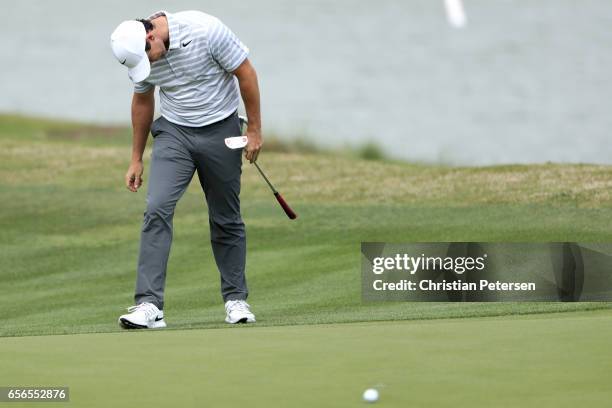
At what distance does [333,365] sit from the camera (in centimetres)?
474

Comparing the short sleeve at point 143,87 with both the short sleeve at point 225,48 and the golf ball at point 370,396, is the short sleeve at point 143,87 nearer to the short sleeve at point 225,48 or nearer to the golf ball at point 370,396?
the short sleeve at point 225,48

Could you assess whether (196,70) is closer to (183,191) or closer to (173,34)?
(173,34)

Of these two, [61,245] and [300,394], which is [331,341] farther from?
[61,245]

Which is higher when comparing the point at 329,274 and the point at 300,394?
the point at 329,274

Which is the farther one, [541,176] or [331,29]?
[331,29]

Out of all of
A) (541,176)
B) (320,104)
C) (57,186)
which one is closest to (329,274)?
(541,176)

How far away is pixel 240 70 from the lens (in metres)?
7.12

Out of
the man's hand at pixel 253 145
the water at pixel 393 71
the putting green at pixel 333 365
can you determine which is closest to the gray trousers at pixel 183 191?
the man's hand at pixel 253 145

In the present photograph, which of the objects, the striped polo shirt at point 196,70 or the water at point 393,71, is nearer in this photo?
the striped polo shirt at point 196,70

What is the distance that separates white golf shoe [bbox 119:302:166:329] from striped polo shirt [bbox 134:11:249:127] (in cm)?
97

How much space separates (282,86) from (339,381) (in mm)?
28072

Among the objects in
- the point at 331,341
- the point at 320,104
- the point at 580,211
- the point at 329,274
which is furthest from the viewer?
the point at 320,104

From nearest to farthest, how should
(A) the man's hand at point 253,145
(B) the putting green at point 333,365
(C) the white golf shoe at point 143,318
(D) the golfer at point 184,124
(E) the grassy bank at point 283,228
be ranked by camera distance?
(B) the putting green at point 333,365 → (C) the white golf shoe at point 143,318 → (D) the golfer at point 184,124 → (A) the man's hand at point 253,145 → (E) the grassy bank at point 283,228

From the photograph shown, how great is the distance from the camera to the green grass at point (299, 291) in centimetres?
446
